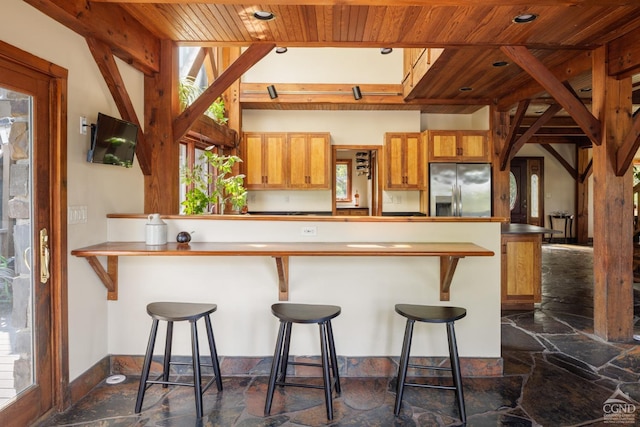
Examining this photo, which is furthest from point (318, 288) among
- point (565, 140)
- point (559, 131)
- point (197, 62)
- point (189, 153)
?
point (565, 140)

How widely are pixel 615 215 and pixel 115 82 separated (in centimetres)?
418

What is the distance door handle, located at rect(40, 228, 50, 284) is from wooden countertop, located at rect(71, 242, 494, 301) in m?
0.18

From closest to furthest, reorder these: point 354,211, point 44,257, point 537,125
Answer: point 44,257 → point 537,125 → point 354,211

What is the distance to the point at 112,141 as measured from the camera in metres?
2.82

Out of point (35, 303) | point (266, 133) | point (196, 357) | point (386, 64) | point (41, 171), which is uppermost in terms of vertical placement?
point (386, 64)

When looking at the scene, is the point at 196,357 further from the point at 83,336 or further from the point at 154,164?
the point at 154,164

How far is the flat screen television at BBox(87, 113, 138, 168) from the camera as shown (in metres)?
2.68

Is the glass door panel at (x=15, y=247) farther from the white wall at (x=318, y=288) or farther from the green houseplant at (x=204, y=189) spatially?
the green houseplant at (x=204, y=189)

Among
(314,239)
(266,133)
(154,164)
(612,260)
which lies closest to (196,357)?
(314,239)

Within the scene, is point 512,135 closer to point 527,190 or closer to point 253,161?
point 253,161

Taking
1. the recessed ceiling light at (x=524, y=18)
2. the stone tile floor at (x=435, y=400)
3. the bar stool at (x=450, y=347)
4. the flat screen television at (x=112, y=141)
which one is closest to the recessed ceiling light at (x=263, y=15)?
the flat screen television at (x=112, y=141)

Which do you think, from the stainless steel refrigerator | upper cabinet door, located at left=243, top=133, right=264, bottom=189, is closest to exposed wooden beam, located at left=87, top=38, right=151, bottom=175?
upper cabinet door, located at left=243, top=133, right=264, bottom=189

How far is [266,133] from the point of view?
6.30 meters

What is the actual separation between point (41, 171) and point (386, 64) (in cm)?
522
